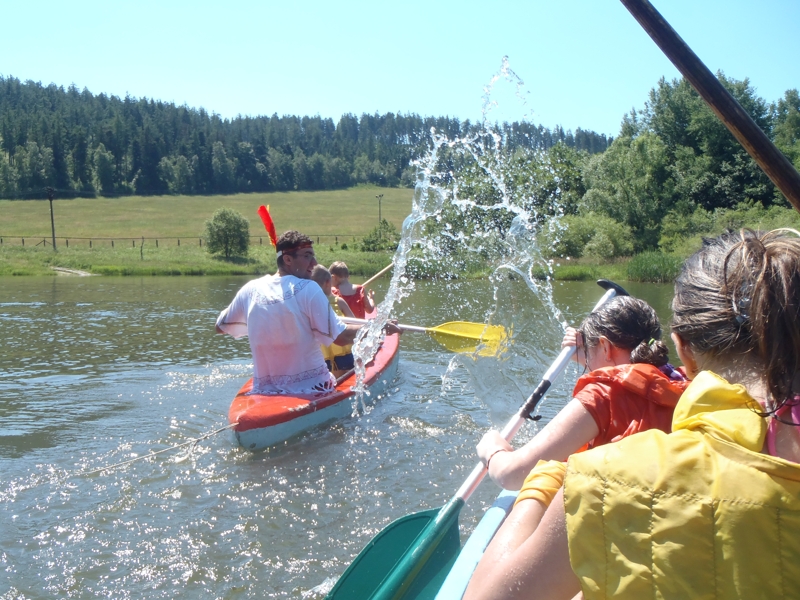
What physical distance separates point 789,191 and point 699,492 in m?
0.97

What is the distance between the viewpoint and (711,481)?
3.93ft

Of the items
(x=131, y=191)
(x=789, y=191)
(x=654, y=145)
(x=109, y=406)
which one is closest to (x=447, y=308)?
(x=109, y=406)

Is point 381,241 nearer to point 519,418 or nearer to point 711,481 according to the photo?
point 519,418

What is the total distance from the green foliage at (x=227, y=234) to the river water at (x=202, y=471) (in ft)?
110

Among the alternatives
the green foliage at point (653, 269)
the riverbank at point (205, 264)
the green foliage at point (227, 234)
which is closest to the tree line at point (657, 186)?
the riverbank at point (205, 264)

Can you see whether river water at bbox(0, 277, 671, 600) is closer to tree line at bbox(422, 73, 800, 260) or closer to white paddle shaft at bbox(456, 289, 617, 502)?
white paddle shaft at bbox(456, 289, 617, 502)

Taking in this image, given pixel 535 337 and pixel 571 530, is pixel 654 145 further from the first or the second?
pixel 571 530

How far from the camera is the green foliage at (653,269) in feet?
83.4

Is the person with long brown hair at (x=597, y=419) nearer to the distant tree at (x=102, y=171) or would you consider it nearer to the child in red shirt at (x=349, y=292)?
the child in red shirt at (x=349, y=292)

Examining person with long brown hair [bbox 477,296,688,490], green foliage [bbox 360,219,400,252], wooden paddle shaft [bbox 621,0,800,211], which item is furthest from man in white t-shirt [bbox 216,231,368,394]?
green foliage [bbox 360,219,400,252]

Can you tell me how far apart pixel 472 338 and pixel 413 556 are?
19.4ft

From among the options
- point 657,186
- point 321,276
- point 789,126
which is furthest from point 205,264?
point 789,126

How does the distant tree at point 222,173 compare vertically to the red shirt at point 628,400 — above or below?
above

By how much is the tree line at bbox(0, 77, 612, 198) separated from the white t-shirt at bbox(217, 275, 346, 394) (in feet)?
254
